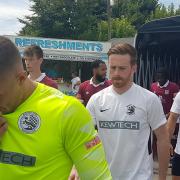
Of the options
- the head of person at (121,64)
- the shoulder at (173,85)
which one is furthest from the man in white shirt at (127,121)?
the shoulder at (173,85)

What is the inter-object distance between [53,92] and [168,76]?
650 cm

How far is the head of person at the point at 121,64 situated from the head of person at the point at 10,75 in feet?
6.57

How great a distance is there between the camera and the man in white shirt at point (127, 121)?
13.0 ft

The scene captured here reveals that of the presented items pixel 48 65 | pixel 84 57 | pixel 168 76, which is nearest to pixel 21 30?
pixel 48 65

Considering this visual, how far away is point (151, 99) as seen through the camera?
13.3ft

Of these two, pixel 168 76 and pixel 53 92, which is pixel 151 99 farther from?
pixel 168 76

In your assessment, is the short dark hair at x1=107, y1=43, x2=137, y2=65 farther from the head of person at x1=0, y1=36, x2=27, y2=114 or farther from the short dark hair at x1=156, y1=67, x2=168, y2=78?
the short dark hair at x1=156, y1=67, x2=168, y2=78

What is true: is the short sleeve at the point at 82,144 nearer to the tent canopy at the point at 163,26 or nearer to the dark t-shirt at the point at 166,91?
the tent canopy at the point at 163,26

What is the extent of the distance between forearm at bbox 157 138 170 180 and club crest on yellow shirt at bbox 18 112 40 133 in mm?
2132

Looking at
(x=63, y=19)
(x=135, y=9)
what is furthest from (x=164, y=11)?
(x=63, y=19)

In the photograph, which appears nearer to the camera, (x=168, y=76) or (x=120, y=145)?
(x=120, y=145)

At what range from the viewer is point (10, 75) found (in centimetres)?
205

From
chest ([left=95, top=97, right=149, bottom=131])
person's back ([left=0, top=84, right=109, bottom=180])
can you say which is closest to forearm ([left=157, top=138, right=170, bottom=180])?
chest ([left=95, top=97, right=149, bottom=131])

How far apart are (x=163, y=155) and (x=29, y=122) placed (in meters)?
2.22
